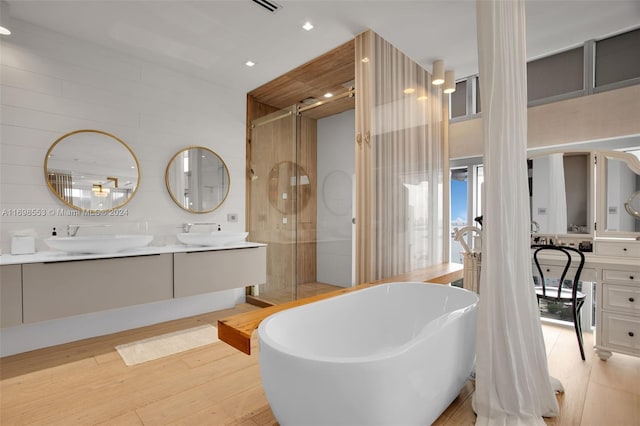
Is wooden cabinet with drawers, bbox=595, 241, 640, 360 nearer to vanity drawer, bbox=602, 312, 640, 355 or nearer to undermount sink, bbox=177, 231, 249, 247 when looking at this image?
vanity drawer, bbox=602, 312, 640, 355

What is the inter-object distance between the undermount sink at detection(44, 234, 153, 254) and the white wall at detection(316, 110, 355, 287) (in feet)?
6.12

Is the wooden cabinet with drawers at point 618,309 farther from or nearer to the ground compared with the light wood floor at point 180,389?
farther from the ground

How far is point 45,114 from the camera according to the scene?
9.11 ft

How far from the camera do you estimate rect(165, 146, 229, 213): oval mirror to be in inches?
139

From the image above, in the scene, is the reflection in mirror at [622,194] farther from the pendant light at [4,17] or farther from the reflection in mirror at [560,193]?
the pendant light at [4,17]

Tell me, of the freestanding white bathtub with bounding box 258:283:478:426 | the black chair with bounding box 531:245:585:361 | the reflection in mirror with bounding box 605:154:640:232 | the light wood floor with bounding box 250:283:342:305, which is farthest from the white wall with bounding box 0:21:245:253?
the reflection in mirror with bounding box 605:154:640:232

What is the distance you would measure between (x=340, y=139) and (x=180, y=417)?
2.87 metres

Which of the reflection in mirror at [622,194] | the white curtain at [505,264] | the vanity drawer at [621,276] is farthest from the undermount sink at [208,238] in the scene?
the reflection in mirror at [622,194]

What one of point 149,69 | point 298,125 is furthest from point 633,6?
point 149,69

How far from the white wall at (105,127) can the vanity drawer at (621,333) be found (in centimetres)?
361

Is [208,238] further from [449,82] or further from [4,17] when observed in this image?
[449,82]

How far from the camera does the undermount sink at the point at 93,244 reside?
8.28ft

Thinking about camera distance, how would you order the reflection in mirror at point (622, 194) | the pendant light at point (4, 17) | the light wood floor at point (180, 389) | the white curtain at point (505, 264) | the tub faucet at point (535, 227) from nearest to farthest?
the white curtain at point (505, 264)
the light wood floor at point (180, 389)
the pendant light at point (4, 17)
the reflection in mirror at point (622, 194)
the tub faucet at point (535, 227)

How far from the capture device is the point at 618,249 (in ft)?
8.59
